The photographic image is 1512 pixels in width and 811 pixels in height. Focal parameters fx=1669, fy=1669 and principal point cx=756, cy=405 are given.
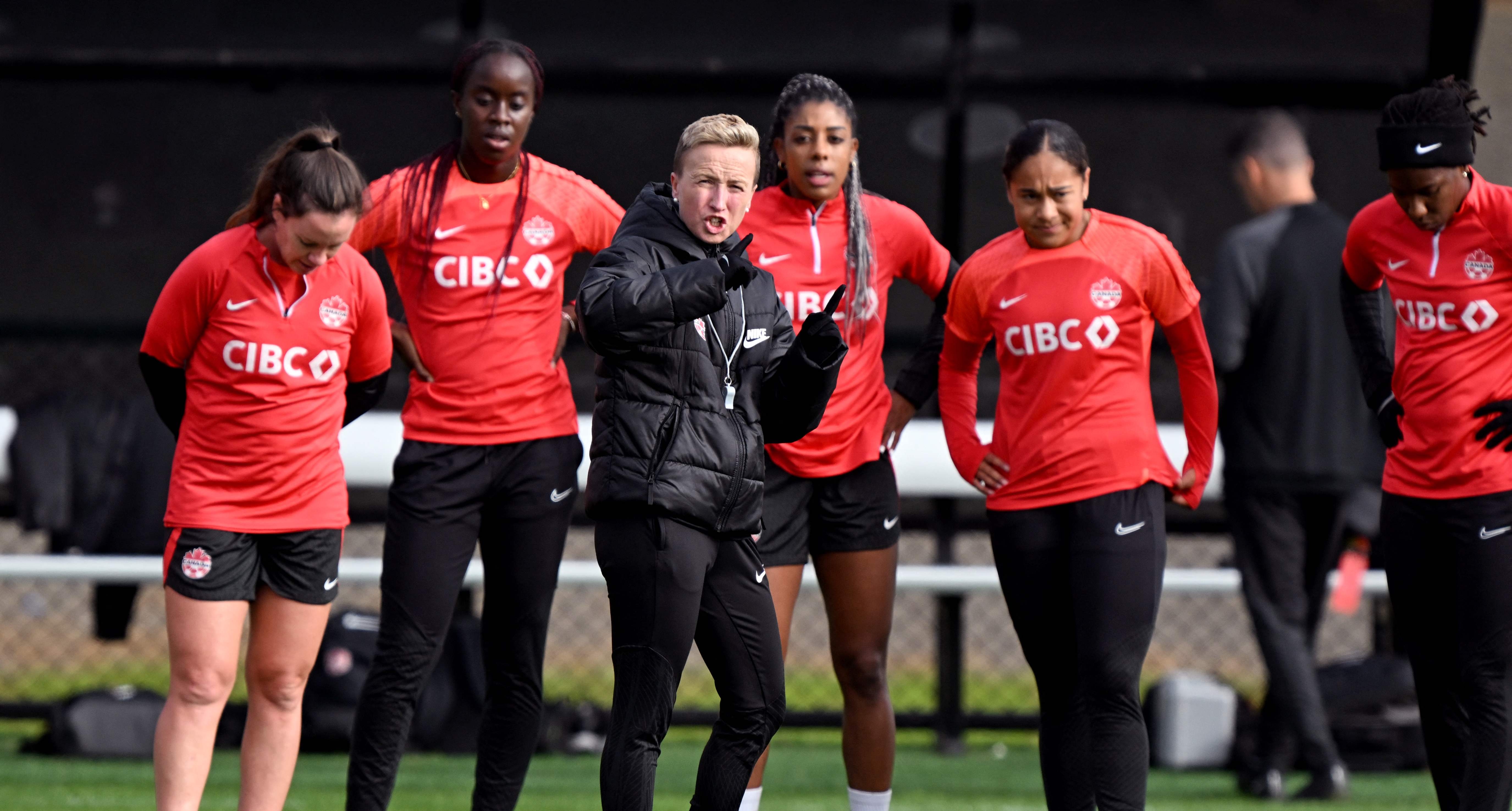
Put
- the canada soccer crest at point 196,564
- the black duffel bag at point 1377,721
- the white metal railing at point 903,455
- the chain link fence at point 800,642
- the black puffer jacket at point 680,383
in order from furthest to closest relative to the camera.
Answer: the chain link fence at point 800,642 → the white metal railing at point 903,455 → the black duffel bag at point 1377,721 → the canada soccer crest at point 196,564 → the black puffer jacket at point 680,383

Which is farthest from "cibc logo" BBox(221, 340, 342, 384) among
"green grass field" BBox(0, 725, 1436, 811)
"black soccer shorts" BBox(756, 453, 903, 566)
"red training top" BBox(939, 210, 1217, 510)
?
"green grass field" BBox(0, 725, 1436, 811)

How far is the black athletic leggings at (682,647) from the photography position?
10.8 ft

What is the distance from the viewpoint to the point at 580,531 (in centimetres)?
755

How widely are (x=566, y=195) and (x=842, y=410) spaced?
0.90m

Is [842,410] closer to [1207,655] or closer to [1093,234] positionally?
[1093,234]

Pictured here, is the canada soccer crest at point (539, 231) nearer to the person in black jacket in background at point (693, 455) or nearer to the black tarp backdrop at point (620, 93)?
the person in black jacket in background at point (693, 455)

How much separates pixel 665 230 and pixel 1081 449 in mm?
1107

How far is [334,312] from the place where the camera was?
148 inches

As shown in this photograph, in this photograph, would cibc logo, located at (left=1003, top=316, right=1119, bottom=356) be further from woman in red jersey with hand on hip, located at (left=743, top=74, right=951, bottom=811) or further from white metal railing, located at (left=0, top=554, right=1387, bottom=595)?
white metal railing, located at (left=0, top=554, right=1387, bottom=595)

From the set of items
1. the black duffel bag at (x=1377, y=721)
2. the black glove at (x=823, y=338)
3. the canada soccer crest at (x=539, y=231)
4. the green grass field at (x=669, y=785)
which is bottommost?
the green grass field at (x=669, y=785)

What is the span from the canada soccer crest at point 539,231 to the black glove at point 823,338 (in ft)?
3.37

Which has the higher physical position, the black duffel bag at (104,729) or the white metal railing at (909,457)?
the white metal railing at (909,457)

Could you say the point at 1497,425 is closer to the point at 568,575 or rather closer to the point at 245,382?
the point at 245,382

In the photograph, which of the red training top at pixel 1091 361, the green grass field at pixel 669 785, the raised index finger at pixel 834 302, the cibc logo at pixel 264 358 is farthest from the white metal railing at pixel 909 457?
the raised index finger at pixel 834 302
